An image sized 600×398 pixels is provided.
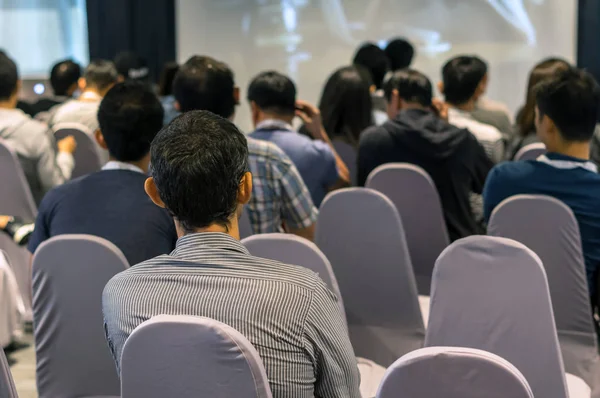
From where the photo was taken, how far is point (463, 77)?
15.9 feet

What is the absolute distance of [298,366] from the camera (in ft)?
5.04

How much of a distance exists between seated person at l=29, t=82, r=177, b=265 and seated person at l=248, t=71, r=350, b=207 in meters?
0.89

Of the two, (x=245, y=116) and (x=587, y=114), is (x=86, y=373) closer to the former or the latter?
(x=587, y=114)

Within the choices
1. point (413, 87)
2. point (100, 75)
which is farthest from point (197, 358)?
point (100, 75)

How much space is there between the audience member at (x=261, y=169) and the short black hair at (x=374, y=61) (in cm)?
311

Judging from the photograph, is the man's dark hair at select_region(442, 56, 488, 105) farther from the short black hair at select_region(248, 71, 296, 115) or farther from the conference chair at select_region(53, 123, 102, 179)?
the conference chair at select_region(53, 123, 102, 179)

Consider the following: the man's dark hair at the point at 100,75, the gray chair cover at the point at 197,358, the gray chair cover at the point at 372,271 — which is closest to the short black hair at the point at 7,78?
the man's dark hair at the point at 100,75

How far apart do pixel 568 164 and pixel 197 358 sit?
185 centimetres

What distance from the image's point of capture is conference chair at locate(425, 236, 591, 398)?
204cm

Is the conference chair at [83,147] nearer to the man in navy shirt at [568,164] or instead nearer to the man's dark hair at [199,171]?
the man in navy shirt at [568,164]

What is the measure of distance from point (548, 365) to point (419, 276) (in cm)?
148

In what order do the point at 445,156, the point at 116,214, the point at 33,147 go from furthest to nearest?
the point at 33,147, the point at 445,156, the point at 116,214

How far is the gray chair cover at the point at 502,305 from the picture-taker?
6.71 ft

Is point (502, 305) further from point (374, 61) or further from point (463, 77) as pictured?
point (374, 61)
